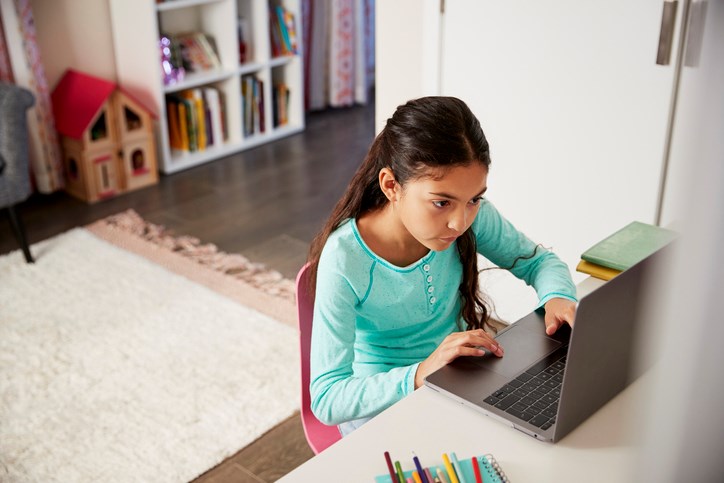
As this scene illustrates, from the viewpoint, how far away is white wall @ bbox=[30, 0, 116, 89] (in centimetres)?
395

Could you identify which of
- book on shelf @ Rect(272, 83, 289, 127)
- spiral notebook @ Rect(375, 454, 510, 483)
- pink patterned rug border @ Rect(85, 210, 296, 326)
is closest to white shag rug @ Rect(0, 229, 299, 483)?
pink patterned rug border @ Rect(85, 210, 296, 326)

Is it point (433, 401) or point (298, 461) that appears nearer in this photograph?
point (433, 401)

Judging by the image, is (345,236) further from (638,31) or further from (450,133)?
(638,31)

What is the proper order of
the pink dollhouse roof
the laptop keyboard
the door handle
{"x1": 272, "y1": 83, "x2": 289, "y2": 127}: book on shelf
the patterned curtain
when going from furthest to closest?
{"x1": 272, "y1": 83, "x2": 289, "y2": 127}: book on shelf, the pink dollhouse roof, the patterned curtain, the door handle, the laptop keyboard

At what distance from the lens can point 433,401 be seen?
1238mm

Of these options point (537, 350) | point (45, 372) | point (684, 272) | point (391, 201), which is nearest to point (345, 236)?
point (391, 201)

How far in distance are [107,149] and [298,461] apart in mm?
2193

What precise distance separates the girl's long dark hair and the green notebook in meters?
0.33

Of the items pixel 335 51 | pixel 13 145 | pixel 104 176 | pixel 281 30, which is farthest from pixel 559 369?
pixel 335 51

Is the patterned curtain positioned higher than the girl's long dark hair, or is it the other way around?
the girl's long dark hair

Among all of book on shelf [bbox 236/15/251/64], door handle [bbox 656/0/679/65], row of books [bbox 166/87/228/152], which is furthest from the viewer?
book on shelf [bbox 236/15/251/64]

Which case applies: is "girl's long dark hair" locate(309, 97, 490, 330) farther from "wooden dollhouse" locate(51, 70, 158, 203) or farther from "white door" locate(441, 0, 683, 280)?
"wooden dollhouse" locate(51, 70, 158, 203)

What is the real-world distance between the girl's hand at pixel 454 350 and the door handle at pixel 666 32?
125 cm

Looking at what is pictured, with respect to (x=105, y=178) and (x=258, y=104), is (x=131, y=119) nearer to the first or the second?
(x=105, y=178)
